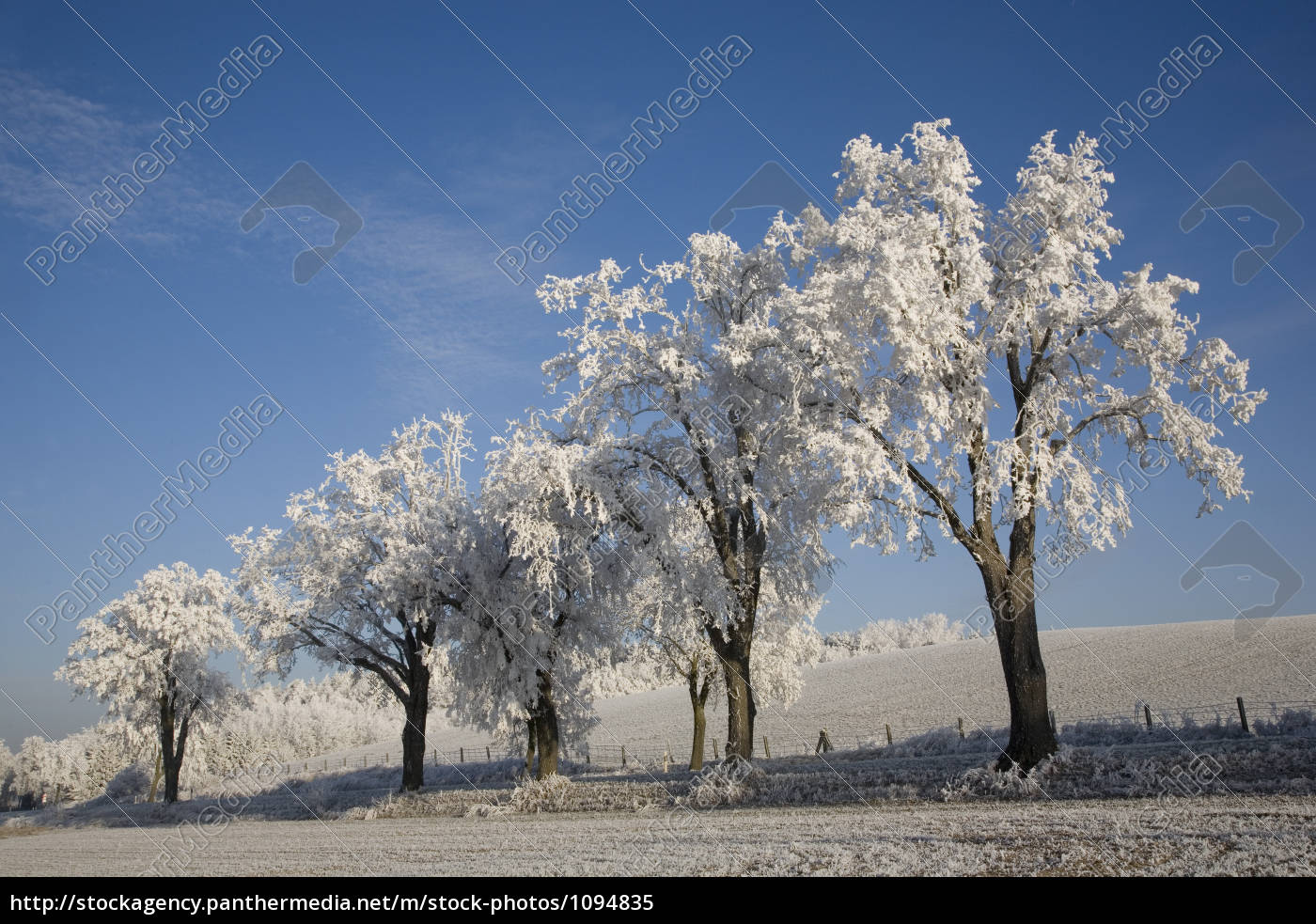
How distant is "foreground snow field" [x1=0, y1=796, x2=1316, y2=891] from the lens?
911 cm

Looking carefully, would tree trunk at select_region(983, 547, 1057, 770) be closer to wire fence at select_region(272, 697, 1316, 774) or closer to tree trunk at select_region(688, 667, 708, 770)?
wire fence at select_region(272, 697, 1316, 774)

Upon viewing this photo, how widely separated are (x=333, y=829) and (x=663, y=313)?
54.5 ft

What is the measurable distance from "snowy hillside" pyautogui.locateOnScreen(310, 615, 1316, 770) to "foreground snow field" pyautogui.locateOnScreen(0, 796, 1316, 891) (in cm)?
1778

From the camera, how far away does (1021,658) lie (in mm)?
17078

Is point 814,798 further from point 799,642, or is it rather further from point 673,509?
point 799,642

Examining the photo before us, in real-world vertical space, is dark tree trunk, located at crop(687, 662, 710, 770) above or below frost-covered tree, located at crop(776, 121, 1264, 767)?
below

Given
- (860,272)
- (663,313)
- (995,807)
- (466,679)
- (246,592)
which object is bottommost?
(995,807)

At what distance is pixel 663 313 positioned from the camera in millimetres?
21797

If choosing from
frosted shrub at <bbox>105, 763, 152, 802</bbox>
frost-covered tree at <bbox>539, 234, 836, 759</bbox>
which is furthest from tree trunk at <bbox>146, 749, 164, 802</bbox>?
frost-covered tree at <bbox>539, 234, 836, 759</bbox>

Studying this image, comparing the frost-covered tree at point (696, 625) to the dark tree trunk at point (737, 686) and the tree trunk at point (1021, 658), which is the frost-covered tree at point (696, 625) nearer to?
the dark tree trunk at point (737, 686)

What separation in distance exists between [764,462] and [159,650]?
133 feet

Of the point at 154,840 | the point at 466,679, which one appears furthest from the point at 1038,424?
the point at 154,840

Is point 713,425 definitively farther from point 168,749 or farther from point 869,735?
point 168,749

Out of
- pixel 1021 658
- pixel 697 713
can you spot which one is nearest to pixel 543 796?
pixel 1021 658
